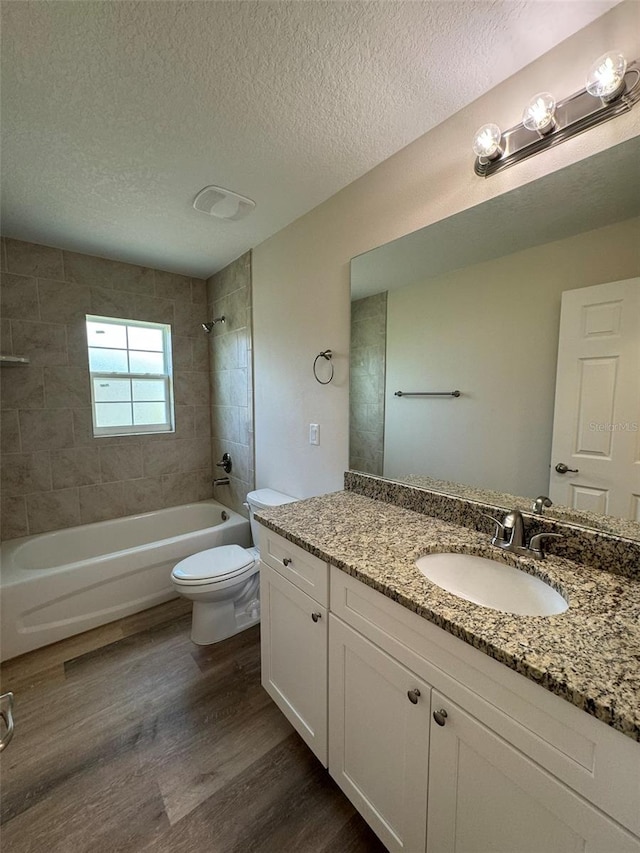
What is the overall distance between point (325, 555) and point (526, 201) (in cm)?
130

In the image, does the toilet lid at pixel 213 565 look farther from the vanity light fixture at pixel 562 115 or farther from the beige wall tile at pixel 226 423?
the vanity light fixture at pixel 562 115

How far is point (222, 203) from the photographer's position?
5.88ft

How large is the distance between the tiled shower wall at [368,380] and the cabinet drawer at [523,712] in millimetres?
795

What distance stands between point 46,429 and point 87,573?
107cm

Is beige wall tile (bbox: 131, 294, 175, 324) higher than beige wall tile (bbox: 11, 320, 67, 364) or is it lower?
higher

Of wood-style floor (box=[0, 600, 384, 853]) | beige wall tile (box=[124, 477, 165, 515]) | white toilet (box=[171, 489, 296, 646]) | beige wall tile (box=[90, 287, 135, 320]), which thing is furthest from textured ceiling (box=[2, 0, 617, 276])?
wood-style floor (box=[0, 600, 384, 853])

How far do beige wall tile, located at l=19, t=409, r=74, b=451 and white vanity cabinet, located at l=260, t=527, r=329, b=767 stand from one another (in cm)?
194

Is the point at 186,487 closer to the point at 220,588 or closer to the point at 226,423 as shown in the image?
the point at 226,423

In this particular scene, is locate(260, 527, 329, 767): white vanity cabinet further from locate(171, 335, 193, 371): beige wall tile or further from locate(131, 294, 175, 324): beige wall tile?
locate(131, 294, 175, 324): beige wall tile

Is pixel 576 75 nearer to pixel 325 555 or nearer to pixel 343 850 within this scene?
pixel 325 555

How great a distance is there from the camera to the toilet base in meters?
1.94

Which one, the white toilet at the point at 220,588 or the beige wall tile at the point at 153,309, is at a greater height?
the beige wall tile at the point at 153,309

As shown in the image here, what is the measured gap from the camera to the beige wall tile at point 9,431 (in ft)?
7.37

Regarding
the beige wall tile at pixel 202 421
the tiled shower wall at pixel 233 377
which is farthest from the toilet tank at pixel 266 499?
the beige wall tile at pixel 202 421
